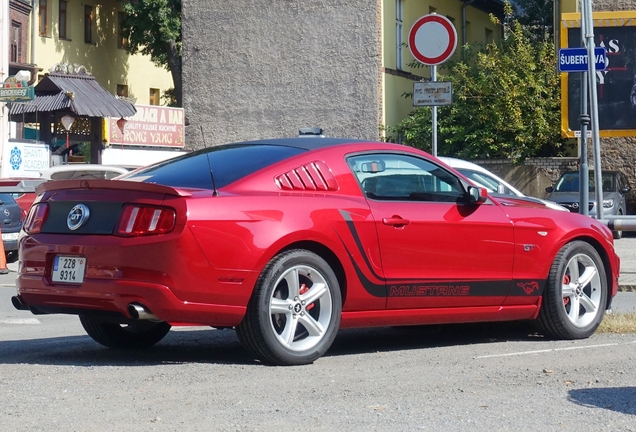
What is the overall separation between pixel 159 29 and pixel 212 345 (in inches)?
1857

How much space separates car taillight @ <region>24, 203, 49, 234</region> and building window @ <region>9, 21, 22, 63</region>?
45.5 m

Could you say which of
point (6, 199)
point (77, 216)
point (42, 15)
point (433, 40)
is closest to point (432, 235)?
point (77, 216)

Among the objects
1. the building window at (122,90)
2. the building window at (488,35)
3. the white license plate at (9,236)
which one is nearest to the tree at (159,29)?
the building window at (122,90)

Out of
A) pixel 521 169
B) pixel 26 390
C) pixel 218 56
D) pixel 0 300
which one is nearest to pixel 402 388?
pixel 26 390

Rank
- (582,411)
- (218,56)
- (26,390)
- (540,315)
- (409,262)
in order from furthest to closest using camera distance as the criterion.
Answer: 1. (218,56)
2. (540,315)
3. (409,262)
4. (26,390)
5. (582,411)

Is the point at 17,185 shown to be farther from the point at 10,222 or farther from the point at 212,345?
the point at 212,345

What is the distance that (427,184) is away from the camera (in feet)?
26.7

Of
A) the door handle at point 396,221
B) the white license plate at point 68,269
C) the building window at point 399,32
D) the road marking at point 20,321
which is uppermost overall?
the building window at point 399,32

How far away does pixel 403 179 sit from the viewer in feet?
26.2

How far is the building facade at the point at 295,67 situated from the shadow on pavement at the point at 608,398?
28.2m

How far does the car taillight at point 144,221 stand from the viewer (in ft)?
22.3

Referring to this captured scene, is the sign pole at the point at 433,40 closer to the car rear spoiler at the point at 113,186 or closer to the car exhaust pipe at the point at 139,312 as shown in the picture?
the car rear spoiler at the point at 113,186

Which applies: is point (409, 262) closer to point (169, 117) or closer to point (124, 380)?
point (124, 380)

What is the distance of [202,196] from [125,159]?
35327 mm
